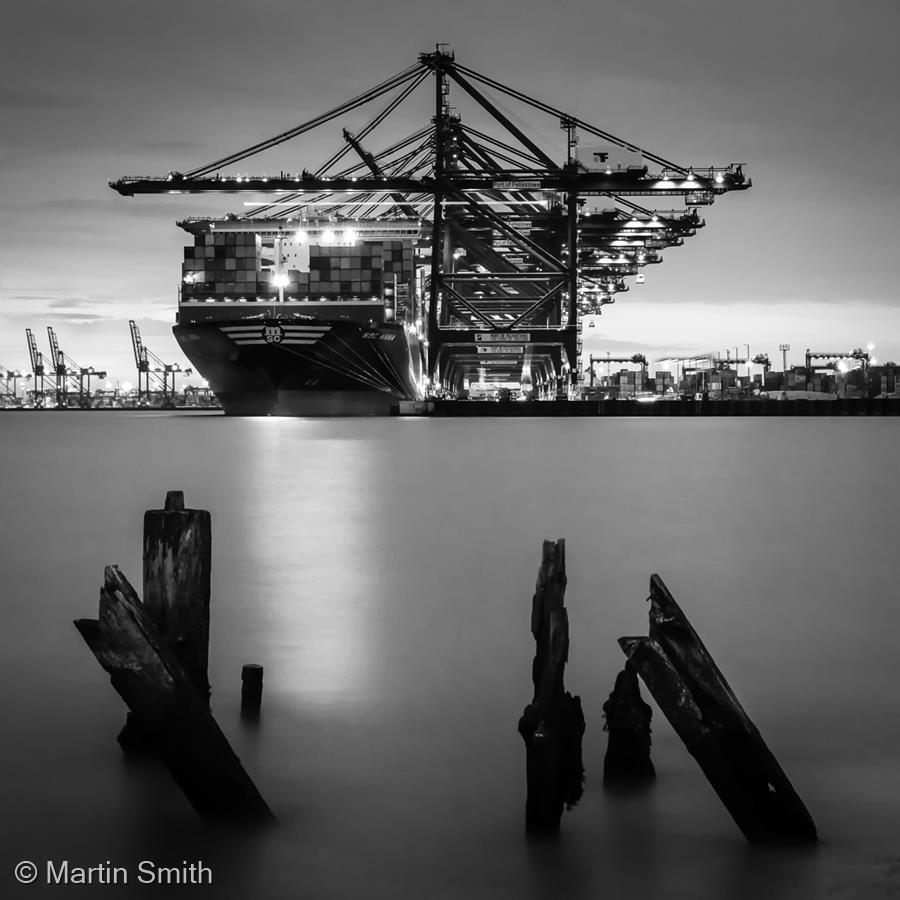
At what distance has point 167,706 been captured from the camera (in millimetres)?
4156

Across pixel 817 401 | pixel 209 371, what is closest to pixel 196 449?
pixel 209 371

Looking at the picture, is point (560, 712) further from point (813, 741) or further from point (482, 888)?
point (813, 741)

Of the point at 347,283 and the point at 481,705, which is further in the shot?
the point at 347,283

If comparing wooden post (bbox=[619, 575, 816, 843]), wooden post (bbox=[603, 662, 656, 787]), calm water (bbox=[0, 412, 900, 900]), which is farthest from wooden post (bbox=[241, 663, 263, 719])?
wooden post (bbox=[619, 575, 816, 843])

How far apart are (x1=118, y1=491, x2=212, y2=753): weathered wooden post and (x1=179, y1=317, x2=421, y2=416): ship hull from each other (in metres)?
50.5

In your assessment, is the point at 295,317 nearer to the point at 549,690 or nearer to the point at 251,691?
the point at 251,691

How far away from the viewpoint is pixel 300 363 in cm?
5688

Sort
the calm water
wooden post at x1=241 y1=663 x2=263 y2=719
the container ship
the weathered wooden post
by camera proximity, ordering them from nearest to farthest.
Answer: the calm water
the weathered wooden post
wooden post at x1=241 y1=663 x2=263 y2=719
the container ship

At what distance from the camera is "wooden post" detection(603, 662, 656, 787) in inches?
195

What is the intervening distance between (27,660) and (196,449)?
1204 inches

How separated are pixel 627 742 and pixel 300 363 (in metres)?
52.7

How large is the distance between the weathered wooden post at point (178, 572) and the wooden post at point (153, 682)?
567mm

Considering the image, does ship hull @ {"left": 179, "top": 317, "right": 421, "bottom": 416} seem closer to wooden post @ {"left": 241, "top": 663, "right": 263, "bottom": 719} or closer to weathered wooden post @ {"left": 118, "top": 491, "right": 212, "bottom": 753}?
wooden post @ {"left": 241, "top": 663, "right": 263, "bottom": 719}

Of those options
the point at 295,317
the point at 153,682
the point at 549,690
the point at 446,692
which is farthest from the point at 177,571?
the point at 295,317
